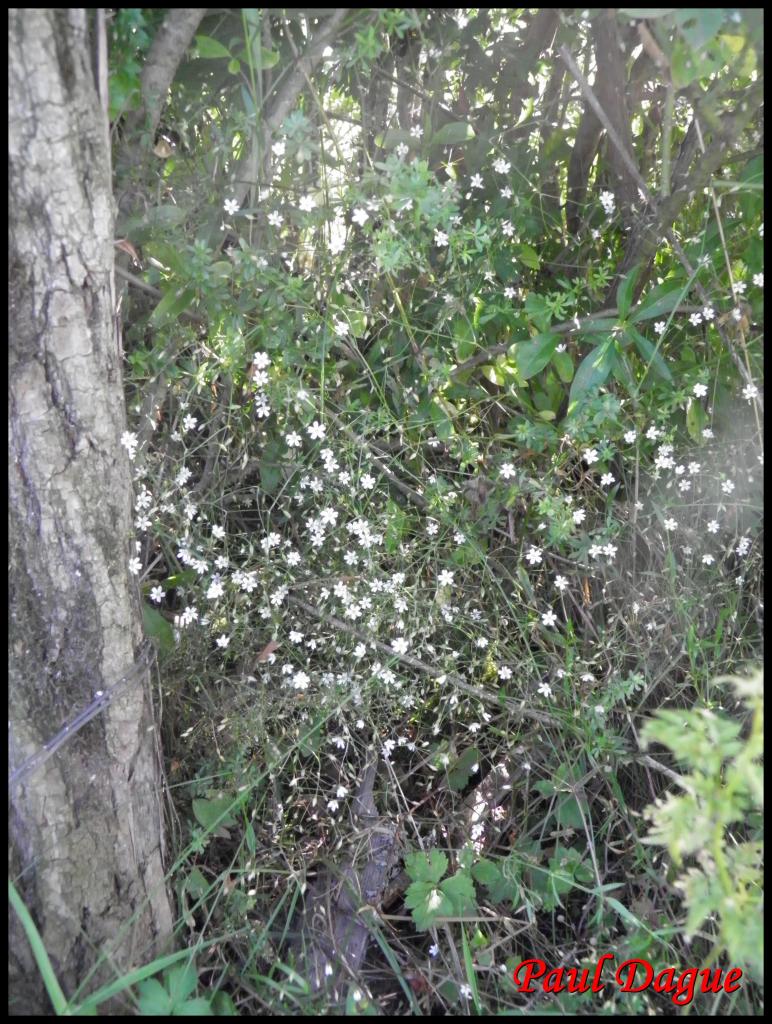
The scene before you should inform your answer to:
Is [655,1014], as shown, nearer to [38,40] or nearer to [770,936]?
[770,936]

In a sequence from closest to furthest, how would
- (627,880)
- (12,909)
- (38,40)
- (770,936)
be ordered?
(38,40), (770,936), (12,909), (627,880)

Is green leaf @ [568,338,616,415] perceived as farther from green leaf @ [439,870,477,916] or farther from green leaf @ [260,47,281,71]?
green leaf @ [439,870,477,916]

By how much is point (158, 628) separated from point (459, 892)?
880mm

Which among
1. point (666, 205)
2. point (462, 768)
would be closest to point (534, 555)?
point (462, 768)

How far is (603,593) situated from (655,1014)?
2.92ft

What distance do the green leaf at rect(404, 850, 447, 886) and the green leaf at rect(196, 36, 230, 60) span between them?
5.48 feet

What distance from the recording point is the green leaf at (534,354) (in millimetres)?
1890

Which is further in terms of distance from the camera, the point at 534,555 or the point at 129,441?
the point at 534,555

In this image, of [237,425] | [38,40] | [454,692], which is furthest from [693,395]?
[38,40]

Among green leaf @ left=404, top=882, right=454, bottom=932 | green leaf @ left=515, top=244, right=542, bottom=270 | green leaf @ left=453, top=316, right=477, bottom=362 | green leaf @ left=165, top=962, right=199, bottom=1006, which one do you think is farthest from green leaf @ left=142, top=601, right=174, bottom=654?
green leaf @ left=515, top=244, right=542, bottom=270

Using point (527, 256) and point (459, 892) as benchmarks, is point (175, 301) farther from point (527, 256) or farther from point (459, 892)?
point (459, 892)

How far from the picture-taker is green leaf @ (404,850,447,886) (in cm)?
182

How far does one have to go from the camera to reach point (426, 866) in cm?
183

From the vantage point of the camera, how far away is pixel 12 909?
1589 millimetres
